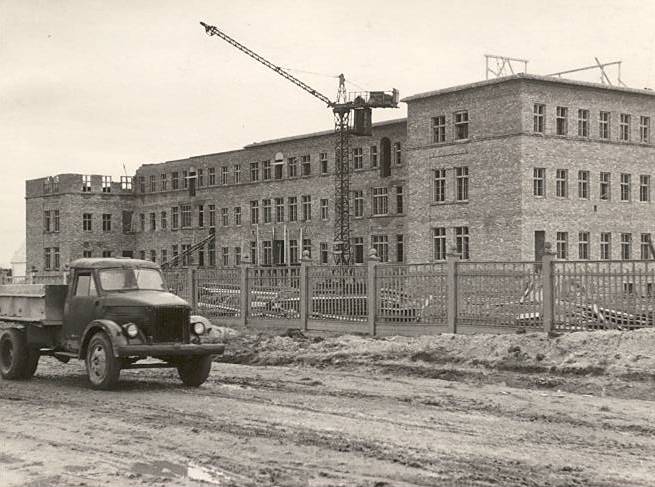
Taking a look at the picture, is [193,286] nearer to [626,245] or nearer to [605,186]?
[605,186]

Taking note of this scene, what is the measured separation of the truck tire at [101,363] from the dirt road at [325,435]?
26 centimetres

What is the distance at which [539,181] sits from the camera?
45.8 metres

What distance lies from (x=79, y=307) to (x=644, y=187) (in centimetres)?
4060

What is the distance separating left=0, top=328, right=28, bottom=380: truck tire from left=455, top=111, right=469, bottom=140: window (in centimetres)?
3435

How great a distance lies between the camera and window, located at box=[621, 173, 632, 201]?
4897 cm

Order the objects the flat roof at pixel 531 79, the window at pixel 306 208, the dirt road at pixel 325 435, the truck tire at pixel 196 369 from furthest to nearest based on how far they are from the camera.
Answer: the window at pixel 306 208, the flat roof at pixel 531 79, the truck tire at pixel 196 369, the dirt road at pixel 325 435

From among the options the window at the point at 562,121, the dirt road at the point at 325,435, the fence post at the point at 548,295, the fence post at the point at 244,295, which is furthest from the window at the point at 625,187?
the dirt road at the point at 325,435

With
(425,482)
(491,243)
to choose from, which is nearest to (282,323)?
(425,482)

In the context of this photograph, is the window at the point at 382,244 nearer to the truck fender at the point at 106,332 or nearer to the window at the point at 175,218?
the window at the point at 175,218

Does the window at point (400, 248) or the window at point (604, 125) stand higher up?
the window at point (604, 125)

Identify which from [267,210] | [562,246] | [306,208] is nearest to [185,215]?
[267,210]

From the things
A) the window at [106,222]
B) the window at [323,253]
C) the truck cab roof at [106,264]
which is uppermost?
the window at [106,222]

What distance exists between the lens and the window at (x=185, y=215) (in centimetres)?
7350

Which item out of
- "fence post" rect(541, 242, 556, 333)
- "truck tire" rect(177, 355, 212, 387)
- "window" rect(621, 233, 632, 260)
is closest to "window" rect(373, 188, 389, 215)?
"window" rect(621, 233, 632, 260)
